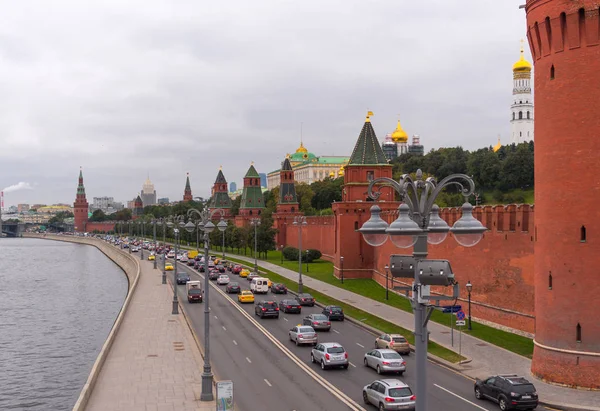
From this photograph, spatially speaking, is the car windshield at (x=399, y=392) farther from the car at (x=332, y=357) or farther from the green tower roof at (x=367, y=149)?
the green tower roof at (x=367, y=149)

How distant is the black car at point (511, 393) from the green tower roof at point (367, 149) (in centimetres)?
4684

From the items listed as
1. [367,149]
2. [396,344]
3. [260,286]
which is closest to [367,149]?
[367,149]

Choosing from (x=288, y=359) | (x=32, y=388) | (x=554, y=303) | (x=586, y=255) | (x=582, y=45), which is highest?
(x=582, y=45)

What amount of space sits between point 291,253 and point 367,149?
28222 mm

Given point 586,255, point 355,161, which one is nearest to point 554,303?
point 586,255

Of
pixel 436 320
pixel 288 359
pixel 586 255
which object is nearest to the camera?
pixel 586 255

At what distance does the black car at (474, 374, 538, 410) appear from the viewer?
2258 centimetres

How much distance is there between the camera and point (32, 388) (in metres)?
34.3

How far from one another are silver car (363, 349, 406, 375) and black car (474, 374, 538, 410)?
464 cm

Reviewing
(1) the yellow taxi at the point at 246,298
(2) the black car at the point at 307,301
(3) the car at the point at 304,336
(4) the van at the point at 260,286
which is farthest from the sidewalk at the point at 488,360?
(4) the van at the point at 260,286

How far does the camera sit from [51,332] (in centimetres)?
5112

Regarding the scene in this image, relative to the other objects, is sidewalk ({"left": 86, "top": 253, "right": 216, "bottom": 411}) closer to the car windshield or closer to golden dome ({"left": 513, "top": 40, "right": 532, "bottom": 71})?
the car windshield

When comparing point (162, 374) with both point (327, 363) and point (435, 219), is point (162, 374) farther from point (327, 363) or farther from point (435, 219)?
point (435, 219)

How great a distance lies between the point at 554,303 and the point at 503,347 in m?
6.85
